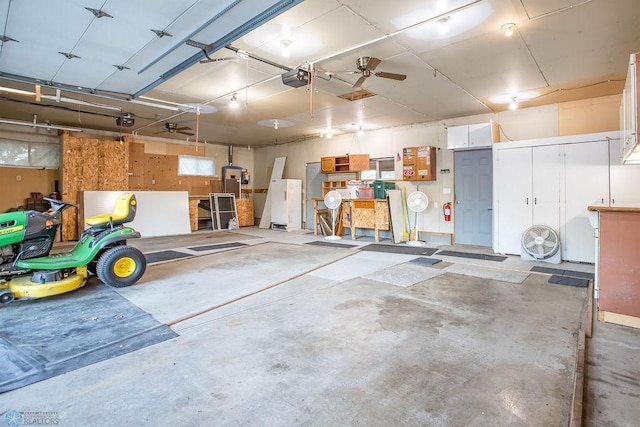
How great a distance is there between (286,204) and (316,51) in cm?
641

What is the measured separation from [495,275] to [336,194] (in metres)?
4.42

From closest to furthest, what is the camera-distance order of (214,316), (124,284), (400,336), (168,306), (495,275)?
(400,336) < (214,316) < (168,306) < (124,284) < (495,275)

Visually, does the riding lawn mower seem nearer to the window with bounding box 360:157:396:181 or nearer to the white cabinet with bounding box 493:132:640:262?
the window with bounding box 360:157:396:181

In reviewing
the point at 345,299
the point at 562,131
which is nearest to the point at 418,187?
the point at 562,131

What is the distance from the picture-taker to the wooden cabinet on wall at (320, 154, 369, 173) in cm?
878

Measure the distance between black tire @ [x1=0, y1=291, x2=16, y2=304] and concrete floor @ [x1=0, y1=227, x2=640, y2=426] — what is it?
1044 mm

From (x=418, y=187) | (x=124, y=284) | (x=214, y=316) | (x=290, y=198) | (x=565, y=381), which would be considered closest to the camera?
(x=565, y=381)

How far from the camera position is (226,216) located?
35.2 ft

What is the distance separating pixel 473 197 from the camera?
7.18m

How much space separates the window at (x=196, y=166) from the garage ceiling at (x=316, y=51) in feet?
12.6

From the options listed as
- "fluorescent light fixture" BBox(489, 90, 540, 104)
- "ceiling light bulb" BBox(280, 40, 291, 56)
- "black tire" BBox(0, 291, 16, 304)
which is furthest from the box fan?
"black tire" BBox(0, 291, 16, 304)

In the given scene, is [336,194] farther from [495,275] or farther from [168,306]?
[168,306]

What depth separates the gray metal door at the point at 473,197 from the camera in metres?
6.99

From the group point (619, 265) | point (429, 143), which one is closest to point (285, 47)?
point (619, 265)
